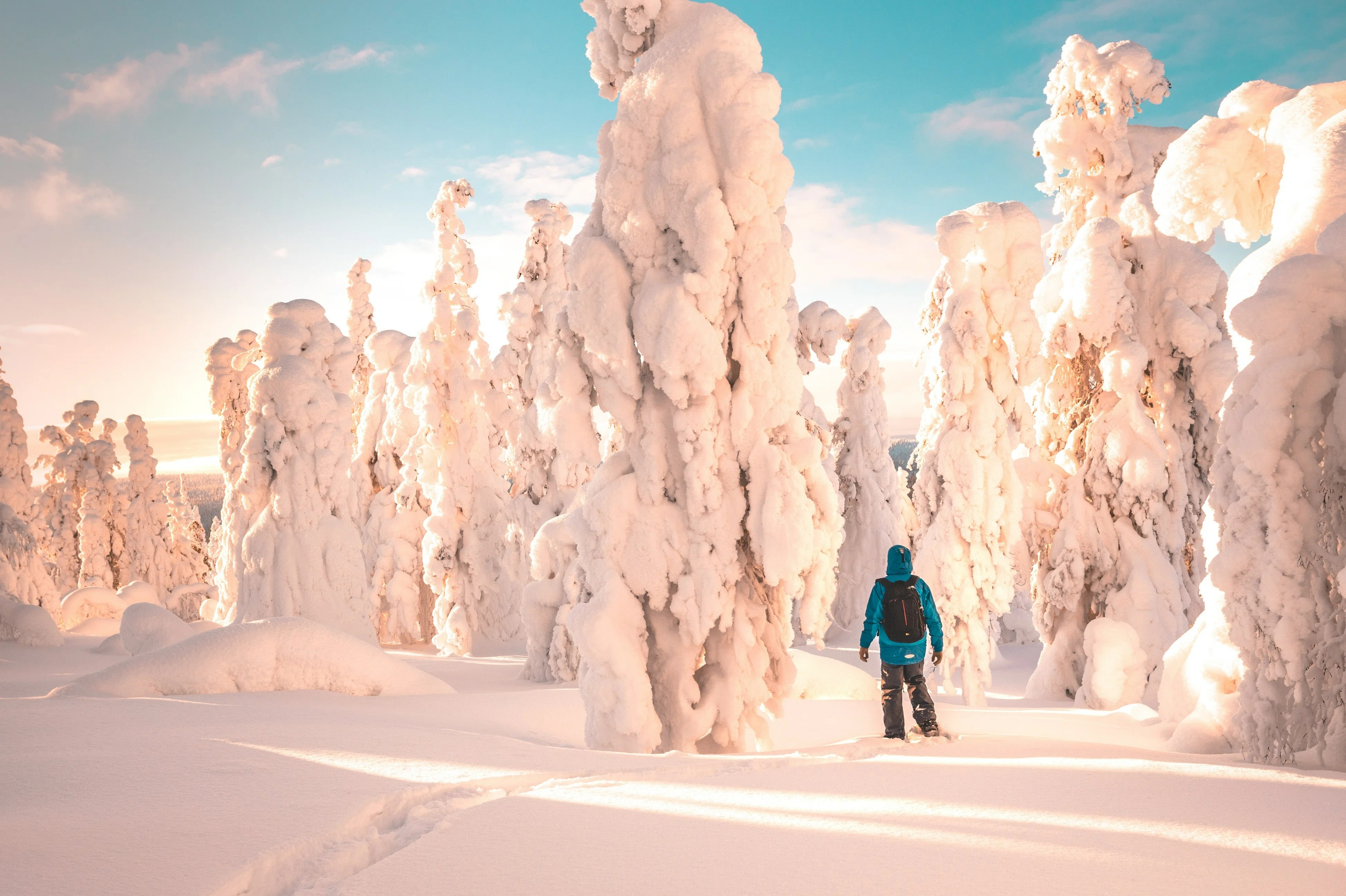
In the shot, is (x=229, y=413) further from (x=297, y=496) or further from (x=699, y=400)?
(x=699, y=400)

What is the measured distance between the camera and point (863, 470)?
2259 centimetres

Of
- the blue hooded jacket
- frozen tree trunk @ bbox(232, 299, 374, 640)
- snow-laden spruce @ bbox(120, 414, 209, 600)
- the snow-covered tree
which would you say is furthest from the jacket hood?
snow-laden spruce @ bbox(120, 414, 209, 600)

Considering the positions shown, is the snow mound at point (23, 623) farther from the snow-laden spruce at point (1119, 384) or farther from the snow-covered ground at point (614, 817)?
the snow-laden spruce at point (1119, 384)

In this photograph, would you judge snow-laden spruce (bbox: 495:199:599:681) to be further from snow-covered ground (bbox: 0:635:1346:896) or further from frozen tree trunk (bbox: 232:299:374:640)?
snow-covered ground (bbox: 0:635:1346:896)

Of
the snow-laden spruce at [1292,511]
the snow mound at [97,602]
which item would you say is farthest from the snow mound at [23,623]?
the snow-laden spruce at [1292,511]

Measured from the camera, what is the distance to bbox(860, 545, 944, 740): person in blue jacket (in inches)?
277

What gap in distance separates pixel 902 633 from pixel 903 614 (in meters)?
0.16

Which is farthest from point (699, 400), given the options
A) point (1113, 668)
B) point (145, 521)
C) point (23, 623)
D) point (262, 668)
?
point (145, 521)

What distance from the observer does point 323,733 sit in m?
5.95

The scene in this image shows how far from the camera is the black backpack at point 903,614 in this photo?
707cm

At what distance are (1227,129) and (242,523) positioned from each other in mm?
16124

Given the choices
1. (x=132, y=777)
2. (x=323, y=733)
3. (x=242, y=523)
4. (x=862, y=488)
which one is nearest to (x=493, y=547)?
(x=242, y=523)

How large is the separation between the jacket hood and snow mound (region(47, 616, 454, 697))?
19.3ft

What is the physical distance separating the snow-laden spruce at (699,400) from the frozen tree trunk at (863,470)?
14.3 meters
